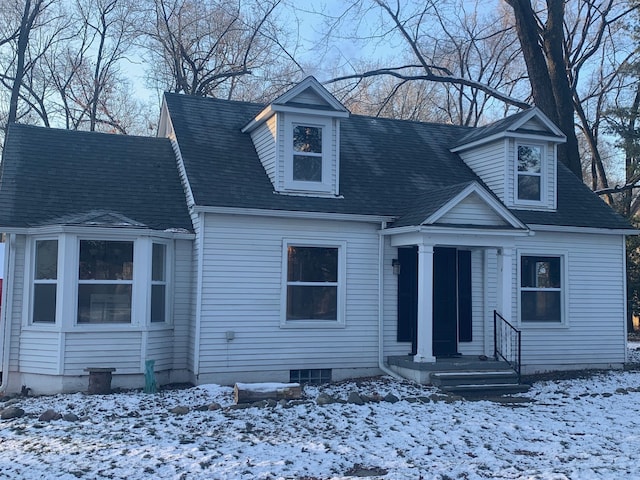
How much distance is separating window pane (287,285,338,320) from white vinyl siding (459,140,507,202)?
446 centimetres

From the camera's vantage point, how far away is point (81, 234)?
10.5 metres

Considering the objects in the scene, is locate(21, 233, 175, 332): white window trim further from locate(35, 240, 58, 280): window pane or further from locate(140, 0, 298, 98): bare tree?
locate(140, 0, 298, 98): bare tree

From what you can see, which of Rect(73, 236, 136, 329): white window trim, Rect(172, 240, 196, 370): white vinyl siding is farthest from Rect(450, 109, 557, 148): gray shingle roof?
Rect(73, 236, 136, 329): white window trim

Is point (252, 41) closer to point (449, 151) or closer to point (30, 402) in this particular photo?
point (449, 151)

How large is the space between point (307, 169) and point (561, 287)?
6.04m

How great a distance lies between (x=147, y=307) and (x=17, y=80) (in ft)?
57.0

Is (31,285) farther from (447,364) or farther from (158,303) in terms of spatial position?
(447,364)

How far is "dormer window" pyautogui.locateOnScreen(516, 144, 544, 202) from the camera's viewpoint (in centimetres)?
1366

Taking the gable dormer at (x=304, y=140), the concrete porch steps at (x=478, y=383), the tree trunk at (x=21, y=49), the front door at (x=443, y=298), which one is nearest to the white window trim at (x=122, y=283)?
the gable dormer at (x=304, y=140)

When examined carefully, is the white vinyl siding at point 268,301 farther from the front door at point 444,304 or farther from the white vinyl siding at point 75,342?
the front door at point 444,304

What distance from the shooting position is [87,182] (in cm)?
1195

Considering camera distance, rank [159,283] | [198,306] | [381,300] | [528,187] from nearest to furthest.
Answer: [198,306], [159,283], [381,300], [528,187]

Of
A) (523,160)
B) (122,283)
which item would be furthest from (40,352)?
(523,160)

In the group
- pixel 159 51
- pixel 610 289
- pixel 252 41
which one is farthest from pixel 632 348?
pixel 159 51
